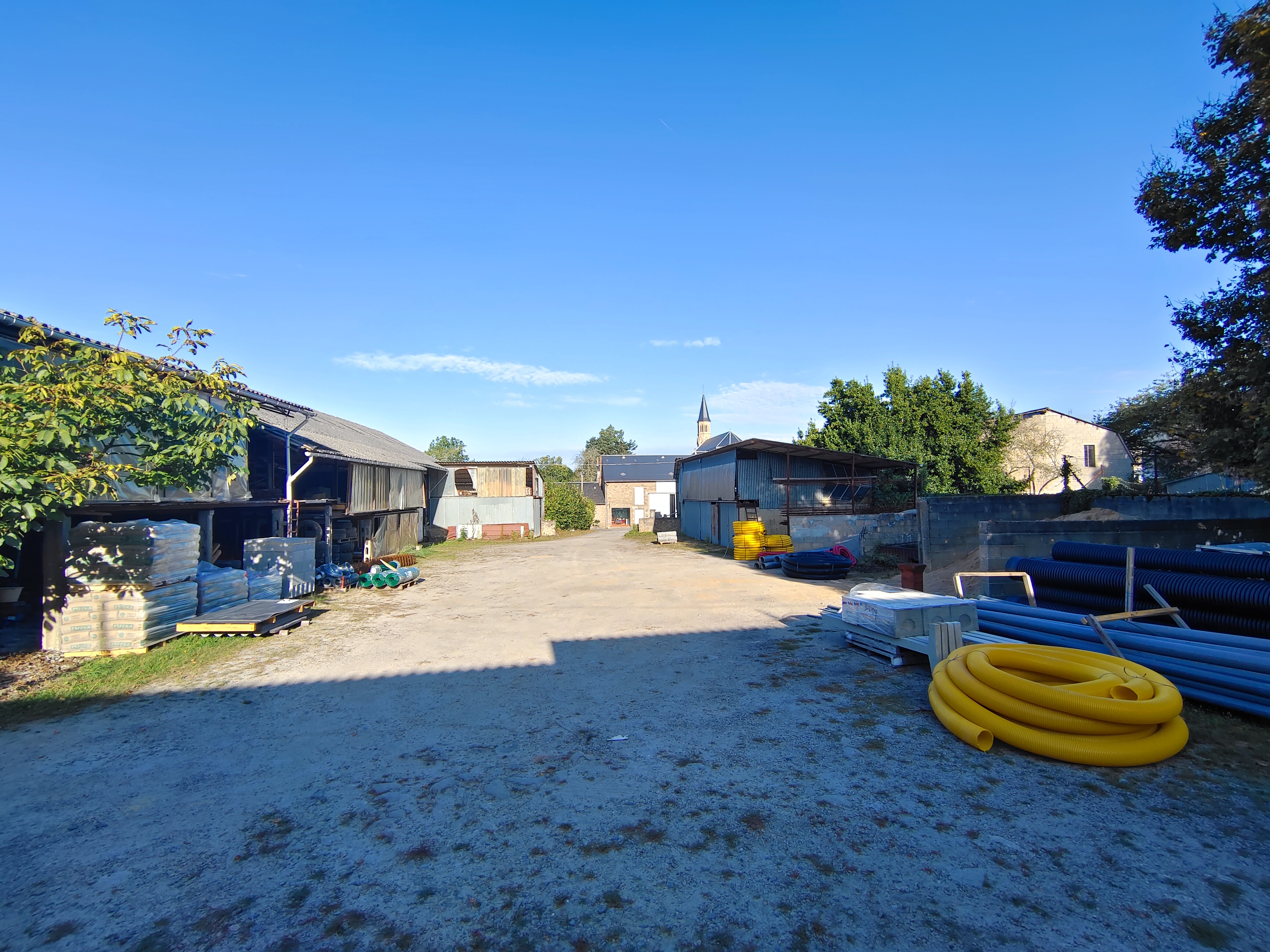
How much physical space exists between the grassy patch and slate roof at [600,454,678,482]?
45779mm

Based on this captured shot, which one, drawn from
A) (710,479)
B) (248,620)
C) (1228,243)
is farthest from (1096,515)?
(248,620)

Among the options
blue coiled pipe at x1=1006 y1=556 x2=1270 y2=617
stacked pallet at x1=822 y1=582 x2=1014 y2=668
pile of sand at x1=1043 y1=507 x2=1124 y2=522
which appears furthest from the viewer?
pile of sand at x1=1043 y1=507 x2=1124 y2=522

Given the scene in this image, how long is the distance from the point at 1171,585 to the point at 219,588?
581 inches

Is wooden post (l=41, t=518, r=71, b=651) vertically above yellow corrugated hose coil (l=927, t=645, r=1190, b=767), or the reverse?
wooden post (l=41, t=518, r=71, b=651)

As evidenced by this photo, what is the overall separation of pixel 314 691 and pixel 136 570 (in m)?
3.98

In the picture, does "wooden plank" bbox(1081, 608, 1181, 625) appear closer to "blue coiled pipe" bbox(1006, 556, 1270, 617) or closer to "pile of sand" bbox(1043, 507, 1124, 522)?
"blue coiled pipe" bbox(1006, 556, 1270, 617)

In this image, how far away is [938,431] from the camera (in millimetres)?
29328

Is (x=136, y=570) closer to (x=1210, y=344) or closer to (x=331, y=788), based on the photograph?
(x=331, y=788)

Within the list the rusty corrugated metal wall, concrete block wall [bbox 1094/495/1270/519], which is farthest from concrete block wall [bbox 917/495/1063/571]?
the rusty corrugated metal wall

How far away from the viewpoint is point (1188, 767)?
4.91 meters

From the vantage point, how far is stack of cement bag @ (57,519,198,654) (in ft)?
28.5

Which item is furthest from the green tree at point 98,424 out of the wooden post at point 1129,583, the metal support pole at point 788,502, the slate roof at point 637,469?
the slate roof at point 637,469

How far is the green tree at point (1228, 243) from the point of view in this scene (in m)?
8.66

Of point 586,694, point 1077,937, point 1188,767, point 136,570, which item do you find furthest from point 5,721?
point 1188,767
